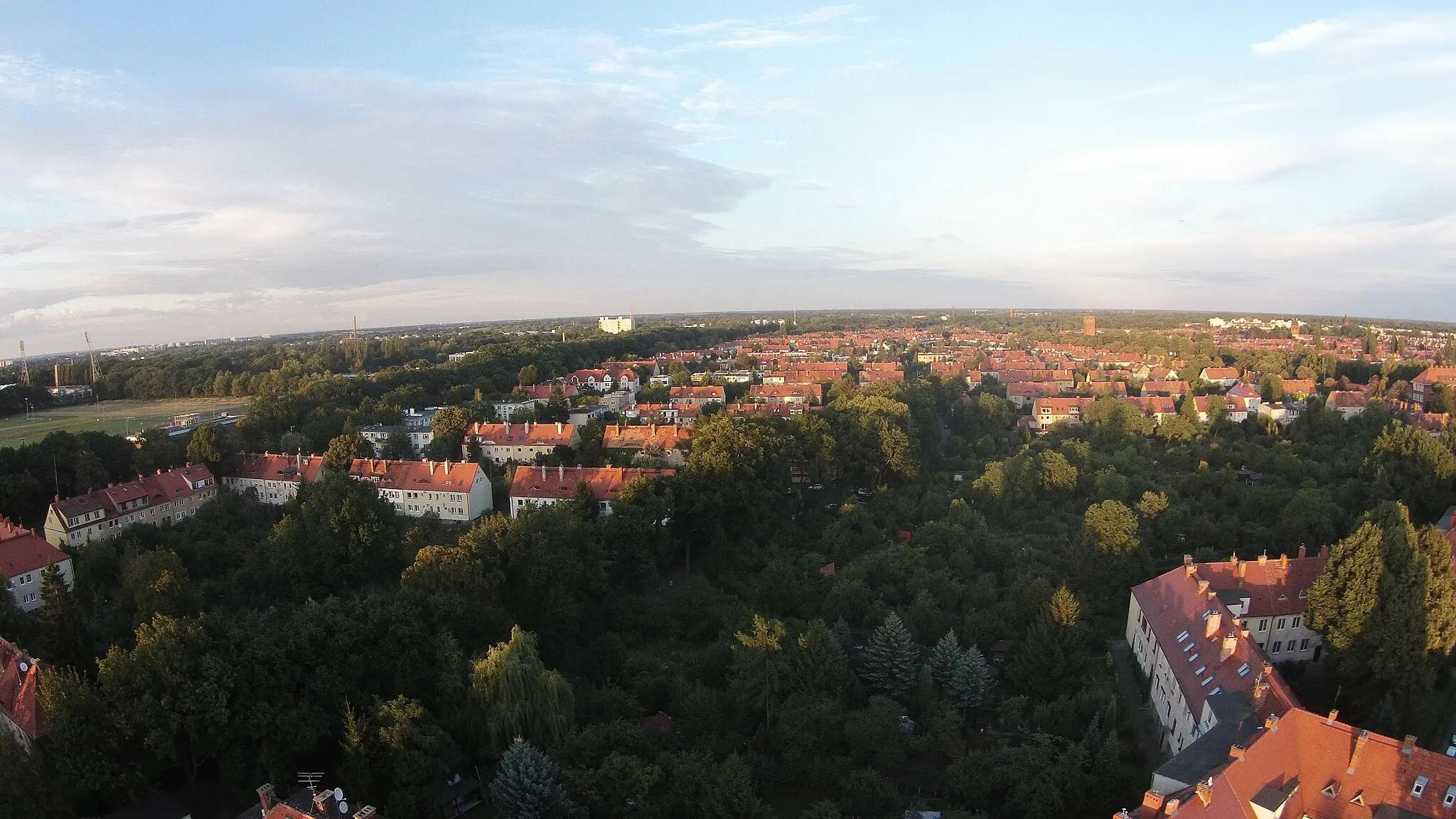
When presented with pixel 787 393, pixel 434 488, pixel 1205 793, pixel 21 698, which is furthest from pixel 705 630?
pixel 787 393

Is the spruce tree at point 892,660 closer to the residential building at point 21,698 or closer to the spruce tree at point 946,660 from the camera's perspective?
the spruce tree at point 946,660

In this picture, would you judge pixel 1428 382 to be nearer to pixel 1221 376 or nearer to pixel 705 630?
pixel 1221 376

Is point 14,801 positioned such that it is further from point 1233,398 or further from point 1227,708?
point 1233,398

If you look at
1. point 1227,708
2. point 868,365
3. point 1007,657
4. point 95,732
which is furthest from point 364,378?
point 1227,708

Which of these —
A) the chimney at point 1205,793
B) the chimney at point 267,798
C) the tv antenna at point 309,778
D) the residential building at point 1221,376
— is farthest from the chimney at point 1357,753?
the residential building at point 1221,376

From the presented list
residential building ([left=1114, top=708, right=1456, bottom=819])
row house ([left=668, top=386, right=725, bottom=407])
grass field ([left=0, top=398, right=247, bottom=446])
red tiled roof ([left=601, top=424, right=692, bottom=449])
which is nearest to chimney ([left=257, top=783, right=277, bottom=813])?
residential building ([left=1114, top=708, right=1456, bottom=819])
